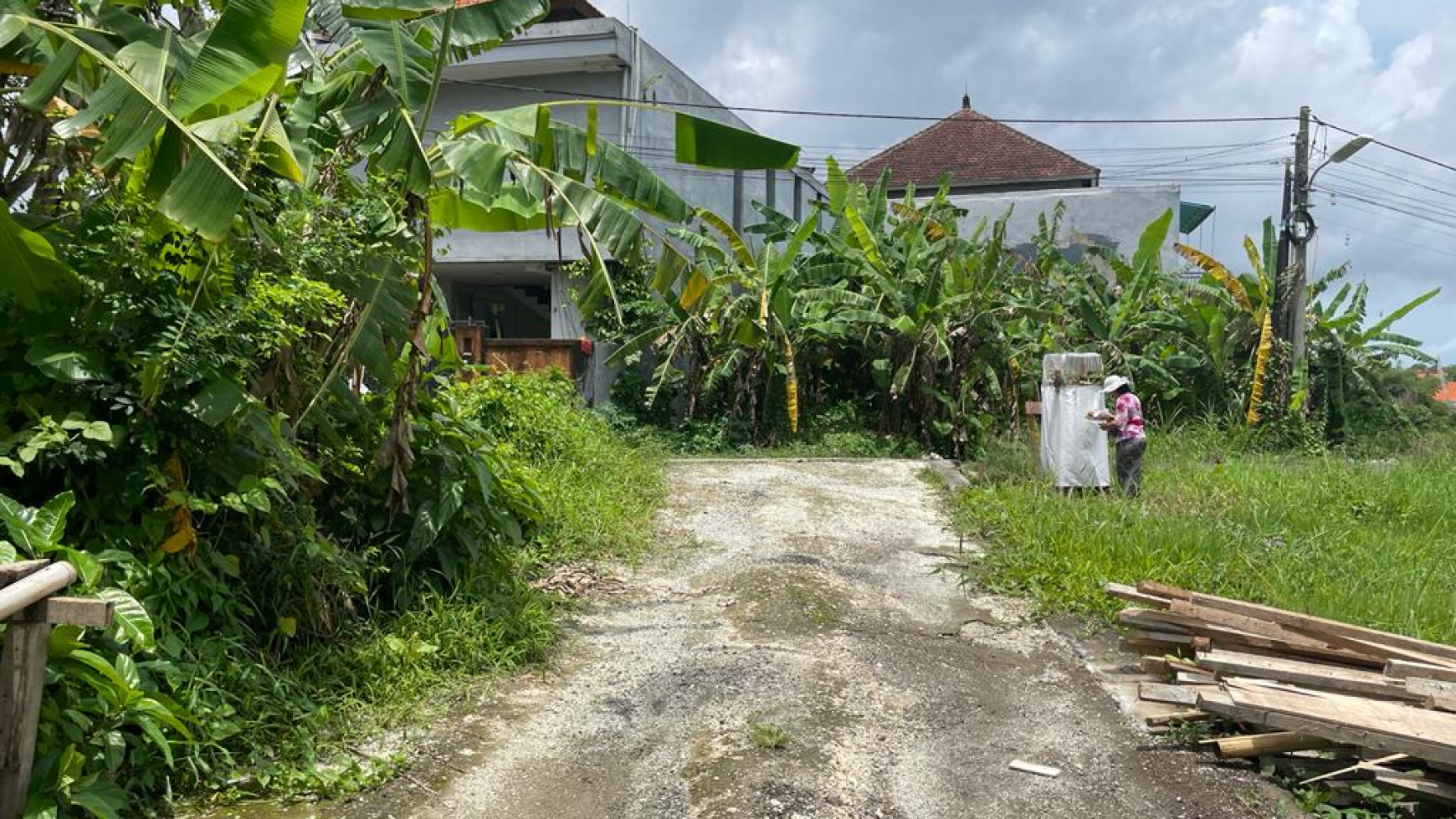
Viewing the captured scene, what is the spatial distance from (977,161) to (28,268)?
87.2 feet

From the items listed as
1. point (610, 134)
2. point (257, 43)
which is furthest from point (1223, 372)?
point (257, 43)

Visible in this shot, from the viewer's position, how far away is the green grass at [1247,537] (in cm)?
619

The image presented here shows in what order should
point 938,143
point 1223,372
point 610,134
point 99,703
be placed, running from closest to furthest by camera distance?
point 99,703, point 610,134, point 1223,372, point 938,143

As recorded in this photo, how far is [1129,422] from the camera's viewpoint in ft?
30.6

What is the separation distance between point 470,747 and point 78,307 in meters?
2.34

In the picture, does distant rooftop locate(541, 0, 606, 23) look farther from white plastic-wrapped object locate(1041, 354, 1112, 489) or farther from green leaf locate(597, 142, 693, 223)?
green leaf locate(597, 142, 693, 223)

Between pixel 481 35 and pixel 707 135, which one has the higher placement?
pixel 481 35

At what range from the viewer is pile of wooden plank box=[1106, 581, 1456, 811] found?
385 centimetres

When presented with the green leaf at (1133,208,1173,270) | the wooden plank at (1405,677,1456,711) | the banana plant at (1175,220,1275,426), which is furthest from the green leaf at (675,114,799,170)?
the banana plant at (1175,220,1275,426)

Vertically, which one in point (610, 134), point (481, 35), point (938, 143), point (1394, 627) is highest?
point (938, 143)

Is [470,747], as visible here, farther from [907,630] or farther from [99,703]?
[907,630]

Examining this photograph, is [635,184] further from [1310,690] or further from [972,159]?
[972,159]

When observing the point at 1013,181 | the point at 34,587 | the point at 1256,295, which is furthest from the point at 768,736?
the point at 1013,181

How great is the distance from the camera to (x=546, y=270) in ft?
48.3
